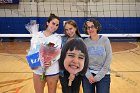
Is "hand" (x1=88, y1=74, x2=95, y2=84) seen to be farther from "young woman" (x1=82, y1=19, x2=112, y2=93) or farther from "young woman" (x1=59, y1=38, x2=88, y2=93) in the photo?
"young woman" (x1=59, y1=38, x2=88, y2=93)

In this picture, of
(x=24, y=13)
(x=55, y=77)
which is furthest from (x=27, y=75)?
(x=24, y=13)

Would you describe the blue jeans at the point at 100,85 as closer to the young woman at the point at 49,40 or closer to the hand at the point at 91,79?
the hand at the point at 91,79

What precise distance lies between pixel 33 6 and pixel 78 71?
14194 mm

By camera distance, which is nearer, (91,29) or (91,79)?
(91,29)

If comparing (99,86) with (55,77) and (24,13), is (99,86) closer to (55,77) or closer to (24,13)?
(55,77)

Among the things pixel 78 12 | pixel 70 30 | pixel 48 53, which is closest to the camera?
pixel 48 53

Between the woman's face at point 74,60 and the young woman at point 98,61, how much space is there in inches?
68.1

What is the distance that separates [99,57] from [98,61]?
2.0 inches

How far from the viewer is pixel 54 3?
1516cm

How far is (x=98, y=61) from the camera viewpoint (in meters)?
3.28

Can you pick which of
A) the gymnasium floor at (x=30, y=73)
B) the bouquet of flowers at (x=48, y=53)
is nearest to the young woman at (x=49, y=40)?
the bouquet of flowers at (x=48, y=53)

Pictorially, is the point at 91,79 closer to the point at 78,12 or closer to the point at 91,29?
the point at 91,29

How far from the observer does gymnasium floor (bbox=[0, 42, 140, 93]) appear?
19.5 ft

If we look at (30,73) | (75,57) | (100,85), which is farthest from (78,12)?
(75,57)
